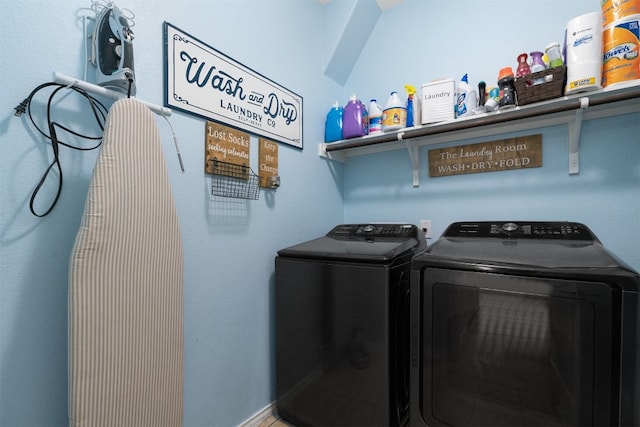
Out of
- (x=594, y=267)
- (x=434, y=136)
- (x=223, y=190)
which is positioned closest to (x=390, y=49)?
(x=434, y=136)

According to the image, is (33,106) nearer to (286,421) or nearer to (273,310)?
(273,310)

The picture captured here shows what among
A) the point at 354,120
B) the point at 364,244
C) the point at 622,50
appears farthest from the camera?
the point at 354,120

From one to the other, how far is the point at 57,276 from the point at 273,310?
1132 mm

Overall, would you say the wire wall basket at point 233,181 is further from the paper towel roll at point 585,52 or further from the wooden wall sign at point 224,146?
the paper towel roll at point 585,52

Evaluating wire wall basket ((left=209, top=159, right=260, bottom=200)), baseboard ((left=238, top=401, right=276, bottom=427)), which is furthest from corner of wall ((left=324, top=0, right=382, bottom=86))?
baseboard ((left=238, top=401, right=276, bottom=427))

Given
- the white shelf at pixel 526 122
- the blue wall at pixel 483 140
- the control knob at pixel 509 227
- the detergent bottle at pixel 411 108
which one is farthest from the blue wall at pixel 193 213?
the control knob at pixel 509 227

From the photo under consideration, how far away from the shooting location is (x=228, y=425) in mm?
1515

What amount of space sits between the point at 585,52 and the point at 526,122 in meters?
0.47

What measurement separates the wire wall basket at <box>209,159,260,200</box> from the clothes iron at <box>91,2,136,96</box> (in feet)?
1.70

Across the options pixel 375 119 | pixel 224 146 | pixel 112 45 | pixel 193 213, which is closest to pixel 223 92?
pixel 224 146

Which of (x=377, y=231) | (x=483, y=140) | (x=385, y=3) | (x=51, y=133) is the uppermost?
(x=385, y=3)

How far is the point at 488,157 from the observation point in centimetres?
189

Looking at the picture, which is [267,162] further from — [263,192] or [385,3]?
[385,3]

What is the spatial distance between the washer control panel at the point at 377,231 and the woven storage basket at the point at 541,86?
0.94 metres
